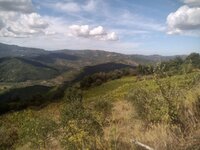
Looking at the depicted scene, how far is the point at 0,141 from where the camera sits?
1588 centimetres

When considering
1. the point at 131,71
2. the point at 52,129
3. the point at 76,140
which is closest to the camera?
the point at 76,140

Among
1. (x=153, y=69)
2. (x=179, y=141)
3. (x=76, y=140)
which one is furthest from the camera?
(x=153, y=69)

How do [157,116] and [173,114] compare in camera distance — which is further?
[157,116]

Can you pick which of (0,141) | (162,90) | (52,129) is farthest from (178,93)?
(0,141)

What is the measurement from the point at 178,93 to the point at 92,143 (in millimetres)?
2289

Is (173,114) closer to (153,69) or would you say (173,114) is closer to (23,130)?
(153,69)

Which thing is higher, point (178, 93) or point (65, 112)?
point (178, 93)

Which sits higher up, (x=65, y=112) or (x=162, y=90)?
(x=162, y=90)

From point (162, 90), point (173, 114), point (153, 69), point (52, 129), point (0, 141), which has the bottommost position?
point (0, 141)

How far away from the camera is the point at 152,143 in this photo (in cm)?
549

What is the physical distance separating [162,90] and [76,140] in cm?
216

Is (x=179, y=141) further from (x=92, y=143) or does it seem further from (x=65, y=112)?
(x=65, y=112)

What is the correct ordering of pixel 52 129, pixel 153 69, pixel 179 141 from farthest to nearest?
pixel 52 129
pixel 153 69
pixel 179 141

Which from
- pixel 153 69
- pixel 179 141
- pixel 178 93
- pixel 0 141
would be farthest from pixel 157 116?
pixel 0 141
